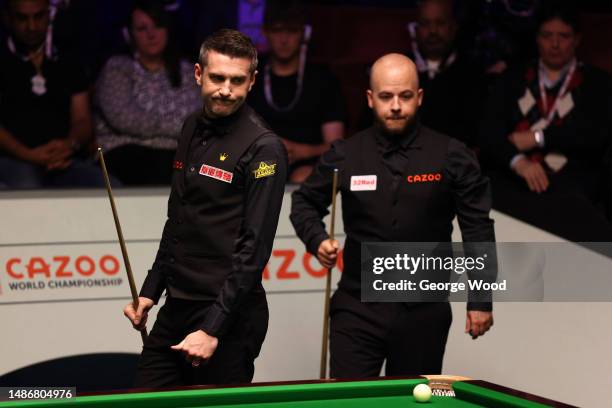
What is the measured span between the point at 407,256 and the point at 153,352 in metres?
0.99

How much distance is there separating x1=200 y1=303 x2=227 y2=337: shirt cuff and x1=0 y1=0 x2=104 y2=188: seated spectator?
2.47 meters

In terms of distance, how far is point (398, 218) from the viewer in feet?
11.8

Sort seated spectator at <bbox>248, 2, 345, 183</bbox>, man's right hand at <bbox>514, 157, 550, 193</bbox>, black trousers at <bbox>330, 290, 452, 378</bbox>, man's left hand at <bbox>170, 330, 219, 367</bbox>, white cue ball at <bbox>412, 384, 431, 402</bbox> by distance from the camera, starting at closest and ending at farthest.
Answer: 1. white cue ball at <bbox>412, 384, 431, 402</bbox>
2. man's left hand at <bbox>170, 330, 219, 367</bbox>
3. black trousers at <bbox>330, 290, 452, 378</bbox>
4. man's right hand at <bbox>514, 157, 550, 193</bbox>
5. seated spectator at <bbox>248, 2, 345, 183</bbox>

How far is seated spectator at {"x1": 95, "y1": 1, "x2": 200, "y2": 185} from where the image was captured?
17.4ft

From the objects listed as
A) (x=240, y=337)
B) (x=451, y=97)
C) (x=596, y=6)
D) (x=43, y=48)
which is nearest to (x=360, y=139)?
(x=240, y=337)

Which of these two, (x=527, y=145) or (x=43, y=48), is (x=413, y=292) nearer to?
(x=527, y=145)

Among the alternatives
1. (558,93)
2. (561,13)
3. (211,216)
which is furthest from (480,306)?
(561,13)

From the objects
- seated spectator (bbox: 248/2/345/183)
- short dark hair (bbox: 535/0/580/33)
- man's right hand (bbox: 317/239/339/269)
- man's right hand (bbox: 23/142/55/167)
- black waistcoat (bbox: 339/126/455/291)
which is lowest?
man's right hand (bbox: 317/239/339/269)

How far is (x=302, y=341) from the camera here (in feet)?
16.3

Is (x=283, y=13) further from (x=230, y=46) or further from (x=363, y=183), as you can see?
(x=230, y=46)

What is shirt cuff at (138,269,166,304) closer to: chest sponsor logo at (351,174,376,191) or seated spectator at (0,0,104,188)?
chest sponsor logo at (351,174,376,191)

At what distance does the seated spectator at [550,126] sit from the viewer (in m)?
5.16

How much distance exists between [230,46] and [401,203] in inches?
37.3

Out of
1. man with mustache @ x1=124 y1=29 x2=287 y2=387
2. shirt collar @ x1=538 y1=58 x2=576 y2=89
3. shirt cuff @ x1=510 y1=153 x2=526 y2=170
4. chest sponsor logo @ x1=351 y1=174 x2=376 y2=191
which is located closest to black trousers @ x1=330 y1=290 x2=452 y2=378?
chest sponsor logo @ x1=351 y1=174 x2=376 y2=191
